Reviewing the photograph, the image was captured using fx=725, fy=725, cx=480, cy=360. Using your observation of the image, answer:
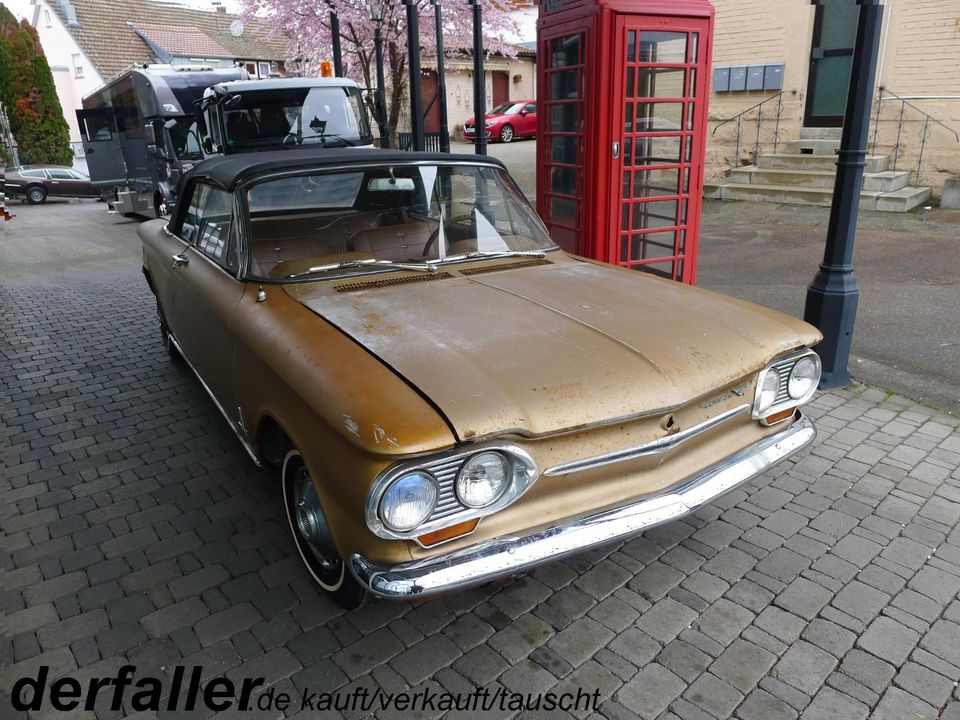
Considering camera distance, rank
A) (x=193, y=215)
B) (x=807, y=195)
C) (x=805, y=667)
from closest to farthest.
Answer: (x=805, y=667), (x=193, y=215), (x=807, y=195)

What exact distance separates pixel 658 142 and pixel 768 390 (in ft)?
11.4

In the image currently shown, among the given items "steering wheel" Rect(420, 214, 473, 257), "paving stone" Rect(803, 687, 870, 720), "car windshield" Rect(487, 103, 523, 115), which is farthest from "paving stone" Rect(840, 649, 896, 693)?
"car windshield" Rect(487, 103, 523, 115)

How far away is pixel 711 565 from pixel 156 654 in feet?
7.38

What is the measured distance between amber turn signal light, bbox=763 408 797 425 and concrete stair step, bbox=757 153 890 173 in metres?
10.0

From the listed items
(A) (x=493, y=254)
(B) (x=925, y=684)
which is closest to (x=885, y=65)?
(A) (x=493, y=254)

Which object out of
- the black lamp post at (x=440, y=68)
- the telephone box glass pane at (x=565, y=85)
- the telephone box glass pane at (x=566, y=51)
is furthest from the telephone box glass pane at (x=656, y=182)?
the black lamp post at (x=440, y=68)

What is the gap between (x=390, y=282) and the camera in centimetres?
338

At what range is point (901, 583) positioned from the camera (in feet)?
9.75

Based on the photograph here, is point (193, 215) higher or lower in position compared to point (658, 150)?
lower

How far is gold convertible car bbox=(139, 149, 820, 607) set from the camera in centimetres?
224

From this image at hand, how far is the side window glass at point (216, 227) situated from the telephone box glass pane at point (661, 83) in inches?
127

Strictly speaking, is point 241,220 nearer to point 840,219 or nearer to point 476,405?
point 476,405

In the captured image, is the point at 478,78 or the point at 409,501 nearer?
the point at 409,501

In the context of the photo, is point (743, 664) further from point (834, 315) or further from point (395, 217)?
point (834, 315)
